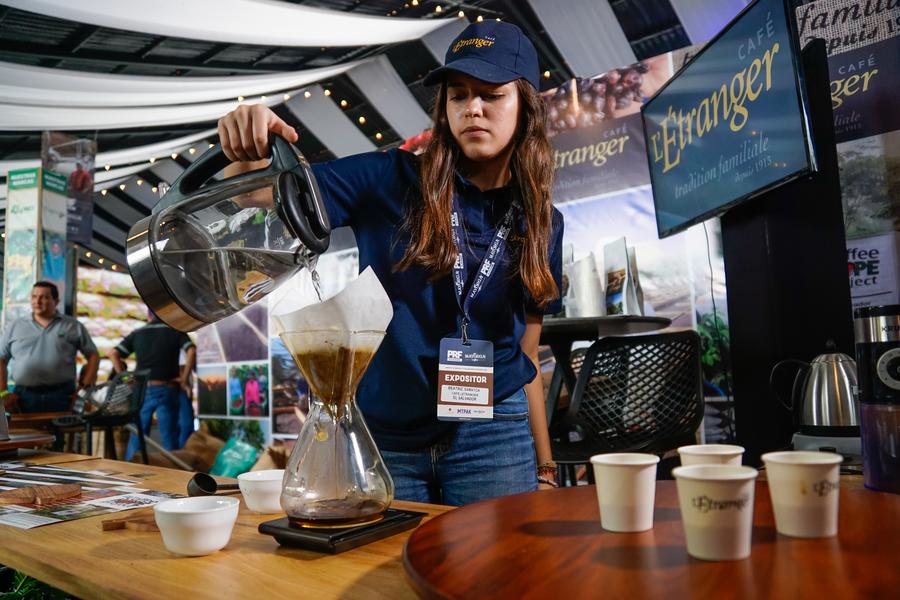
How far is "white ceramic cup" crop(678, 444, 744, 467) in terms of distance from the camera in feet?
2.22

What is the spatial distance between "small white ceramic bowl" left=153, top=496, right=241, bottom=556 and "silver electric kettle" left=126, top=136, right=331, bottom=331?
1.12 ft

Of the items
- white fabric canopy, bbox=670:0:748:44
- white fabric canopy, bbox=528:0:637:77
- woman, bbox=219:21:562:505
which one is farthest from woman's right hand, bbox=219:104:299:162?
white fabric canopy, bbox=528:0:637:77

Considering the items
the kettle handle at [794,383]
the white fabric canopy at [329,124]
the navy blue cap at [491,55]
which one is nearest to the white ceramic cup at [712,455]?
the navy blue cap at [491,55]

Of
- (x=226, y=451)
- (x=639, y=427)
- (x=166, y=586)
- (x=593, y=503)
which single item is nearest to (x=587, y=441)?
(x=639, y=427)

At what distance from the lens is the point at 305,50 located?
5211mm

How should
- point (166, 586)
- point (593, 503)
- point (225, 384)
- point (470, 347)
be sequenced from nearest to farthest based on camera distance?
1. point (166, 586)
2. point (593, 503)
3. point (470, 347)
4. point (225, 384)

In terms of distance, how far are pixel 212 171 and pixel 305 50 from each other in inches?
181

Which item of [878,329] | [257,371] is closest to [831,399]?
[878,329]

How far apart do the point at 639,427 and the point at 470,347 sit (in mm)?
1416

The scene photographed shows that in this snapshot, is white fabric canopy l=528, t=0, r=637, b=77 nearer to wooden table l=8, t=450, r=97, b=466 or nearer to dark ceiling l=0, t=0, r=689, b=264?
dark ceiling l=0, t=0, r=689, b=264

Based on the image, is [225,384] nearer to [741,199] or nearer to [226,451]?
[226,451]

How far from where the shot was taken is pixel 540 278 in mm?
1397

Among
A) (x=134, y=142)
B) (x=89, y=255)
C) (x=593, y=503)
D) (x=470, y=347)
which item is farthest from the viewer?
(x=89, y=255)

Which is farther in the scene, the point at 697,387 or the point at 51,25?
the point at 51,25
